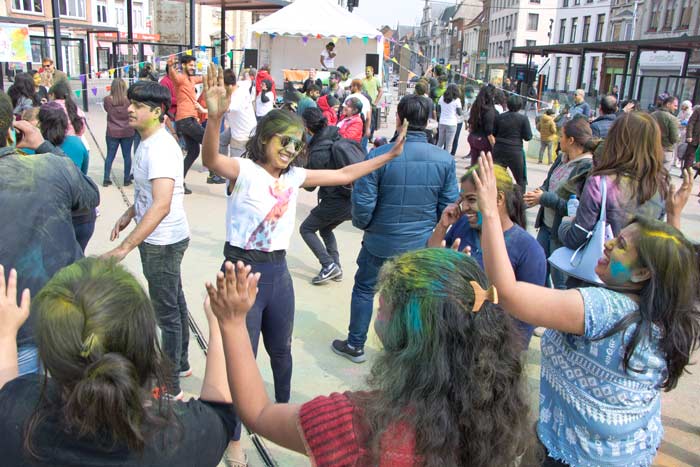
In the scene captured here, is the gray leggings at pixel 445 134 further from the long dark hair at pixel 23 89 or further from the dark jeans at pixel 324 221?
the long dark hair at pixel 23 89

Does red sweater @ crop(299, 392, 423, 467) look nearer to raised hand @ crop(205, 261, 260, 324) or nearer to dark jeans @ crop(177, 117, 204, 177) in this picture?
raised hand @ crop(205, 261, 260, 324)

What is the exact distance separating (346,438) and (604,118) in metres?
6.50

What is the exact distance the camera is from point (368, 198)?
3.67m

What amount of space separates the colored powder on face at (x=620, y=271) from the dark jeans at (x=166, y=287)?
2.30 meters

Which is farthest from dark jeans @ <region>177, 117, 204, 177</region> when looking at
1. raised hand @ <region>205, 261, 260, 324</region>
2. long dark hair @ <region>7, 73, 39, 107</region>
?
raised hand @ <region>205, 261, 260, 324</region>

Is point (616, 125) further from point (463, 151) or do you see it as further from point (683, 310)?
point (463, 151)

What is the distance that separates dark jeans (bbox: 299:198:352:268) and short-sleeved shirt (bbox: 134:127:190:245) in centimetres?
208

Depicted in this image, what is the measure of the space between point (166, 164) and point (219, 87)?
738 millimetres

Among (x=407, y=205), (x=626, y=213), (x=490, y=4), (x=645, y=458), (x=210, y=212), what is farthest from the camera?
(x=490, y=4)

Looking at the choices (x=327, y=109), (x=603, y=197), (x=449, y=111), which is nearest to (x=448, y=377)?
(x=603, y=197)

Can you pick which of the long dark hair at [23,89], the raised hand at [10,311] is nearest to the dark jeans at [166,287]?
the raised hand at [10,311]

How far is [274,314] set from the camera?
2914 millimetres

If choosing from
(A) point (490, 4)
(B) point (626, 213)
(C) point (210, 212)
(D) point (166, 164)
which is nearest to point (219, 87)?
(D) point (166, 164)

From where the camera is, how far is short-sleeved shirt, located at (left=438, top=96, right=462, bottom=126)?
426 inches
